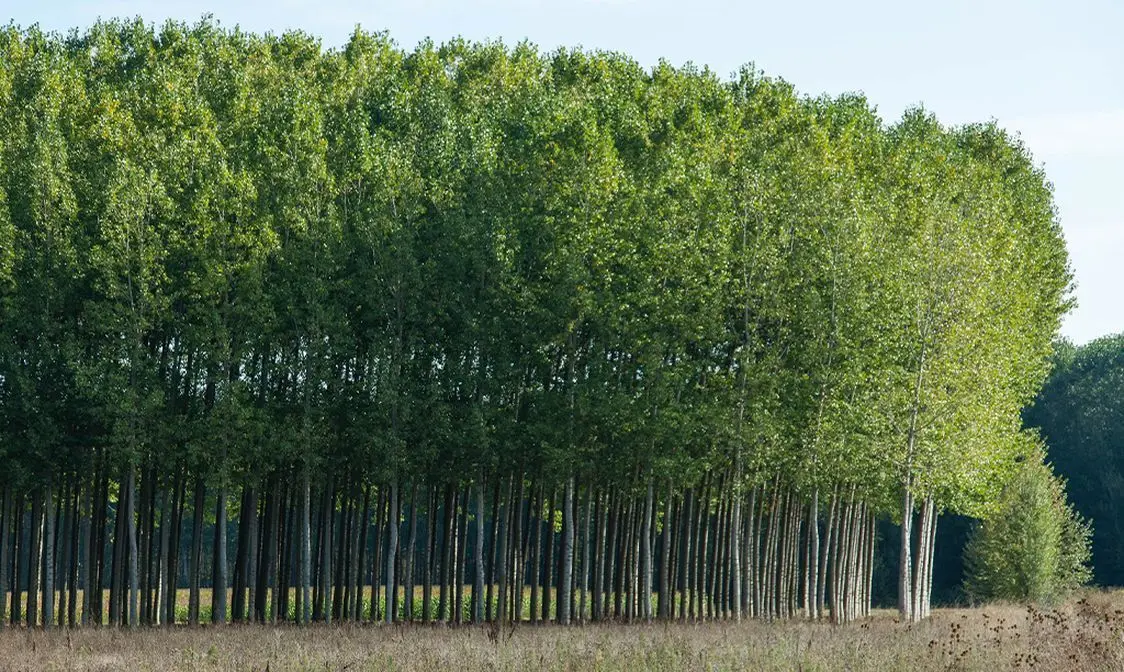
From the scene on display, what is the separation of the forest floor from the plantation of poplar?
12.8 meters

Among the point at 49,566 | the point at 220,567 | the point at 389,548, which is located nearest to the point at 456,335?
the point at 389,548

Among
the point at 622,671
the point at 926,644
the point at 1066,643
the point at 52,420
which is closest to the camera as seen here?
the point at 622,671

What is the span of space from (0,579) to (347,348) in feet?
44.3

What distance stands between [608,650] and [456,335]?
2272cm

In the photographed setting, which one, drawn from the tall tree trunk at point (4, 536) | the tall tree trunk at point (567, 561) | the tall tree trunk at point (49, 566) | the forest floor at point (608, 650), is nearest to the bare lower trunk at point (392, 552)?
the tall tree trunk at point (567, 561)

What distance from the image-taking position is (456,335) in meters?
45.4

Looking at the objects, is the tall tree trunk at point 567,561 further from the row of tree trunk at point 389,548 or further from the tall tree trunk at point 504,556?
the tall tree trunk at point 504,556

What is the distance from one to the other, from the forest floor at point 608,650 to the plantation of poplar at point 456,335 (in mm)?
12772

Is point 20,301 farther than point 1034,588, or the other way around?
point 1034,588

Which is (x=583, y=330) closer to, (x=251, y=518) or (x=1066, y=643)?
(x=251, y=518)

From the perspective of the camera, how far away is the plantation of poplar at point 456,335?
42406mm

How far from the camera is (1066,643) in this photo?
22.6 meters

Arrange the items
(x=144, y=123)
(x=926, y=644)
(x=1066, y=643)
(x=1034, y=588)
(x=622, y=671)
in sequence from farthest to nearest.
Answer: (x=1034, y=588) → (x=144, y=123) → (x=926, y=644) → (x=1066, y=643) → (x=622, y=671)

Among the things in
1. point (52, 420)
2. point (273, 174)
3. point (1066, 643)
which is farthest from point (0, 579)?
point (1066, 643)
